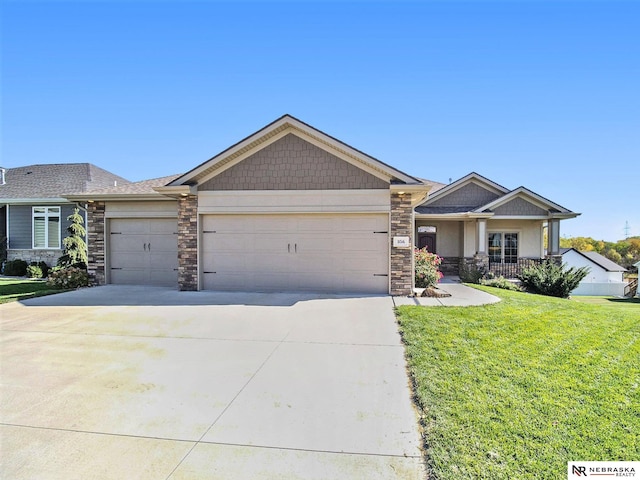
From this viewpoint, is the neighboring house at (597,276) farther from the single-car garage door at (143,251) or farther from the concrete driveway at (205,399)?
the concrete driveway at (205,399)

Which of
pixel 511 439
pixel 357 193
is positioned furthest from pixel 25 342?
pixel 357 193

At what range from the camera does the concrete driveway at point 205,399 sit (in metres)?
2.72

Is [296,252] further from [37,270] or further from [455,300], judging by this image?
[37,270]

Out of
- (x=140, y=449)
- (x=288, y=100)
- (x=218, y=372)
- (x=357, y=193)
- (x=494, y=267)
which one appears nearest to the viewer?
(x=140, y=449)

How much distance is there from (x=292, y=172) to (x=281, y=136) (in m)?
1.10

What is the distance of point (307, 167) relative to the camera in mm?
9883

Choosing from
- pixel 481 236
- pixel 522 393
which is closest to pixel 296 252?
pixel 522 393

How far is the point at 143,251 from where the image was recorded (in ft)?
38.1

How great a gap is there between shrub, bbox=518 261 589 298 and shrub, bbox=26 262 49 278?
2213 centimetres

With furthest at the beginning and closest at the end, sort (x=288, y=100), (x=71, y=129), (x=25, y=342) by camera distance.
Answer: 1. (x=71, y=129)
2. (x=288, y=100)
3. (x=25, y=342)

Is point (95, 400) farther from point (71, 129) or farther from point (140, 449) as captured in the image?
point (71, 129)

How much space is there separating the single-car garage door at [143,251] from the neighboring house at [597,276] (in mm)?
25935

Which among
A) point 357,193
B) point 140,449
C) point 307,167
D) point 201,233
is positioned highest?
point 307,167

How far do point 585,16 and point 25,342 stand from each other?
45.7ft
